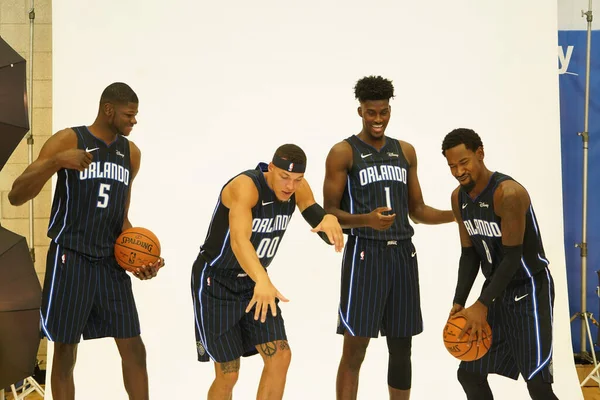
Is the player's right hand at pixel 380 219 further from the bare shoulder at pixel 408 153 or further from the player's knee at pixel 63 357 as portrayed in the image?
the player's knee at pixel 63 357

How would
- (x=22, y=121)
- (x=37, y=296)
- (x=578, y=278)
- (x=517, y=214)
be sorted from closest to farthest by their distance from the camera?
1. (x=37, y=296)
2. (x=22, y=121)
3. (x=517, y=214)
4. (x=578, y=278)

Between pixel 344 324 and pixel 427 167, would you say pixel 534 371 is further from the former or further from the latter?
pixel 427 167

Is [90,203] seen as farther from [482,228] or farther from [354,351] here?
[482,228]

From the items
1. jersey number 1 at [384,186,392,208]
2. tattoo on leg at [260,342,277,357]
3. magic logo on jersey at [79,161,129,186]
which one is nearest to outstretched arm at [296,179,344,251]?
jersey number 1 at [384,186,392,208]

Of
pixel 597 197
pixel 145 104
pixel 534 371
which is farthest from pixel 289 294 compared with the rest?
pixel 597 197

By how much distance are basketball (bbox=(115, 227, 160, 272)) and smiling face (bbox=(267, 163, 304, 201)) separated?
79 centimetres

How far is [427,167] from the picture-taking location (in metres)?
5.82

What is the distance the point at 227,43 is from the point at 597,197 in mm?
3394

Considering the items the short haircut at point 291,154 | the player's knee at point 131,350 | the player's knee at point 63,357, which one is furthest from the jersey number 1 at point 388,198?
the player's knee at point 63,357

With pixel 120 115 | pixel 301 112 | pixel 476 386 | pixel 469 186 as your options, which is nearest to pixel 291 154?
pixel 469 186

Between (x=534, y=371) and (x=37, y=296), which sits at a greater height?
(x=37, y=296)

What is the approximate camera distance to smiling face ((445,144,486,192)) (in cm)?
379

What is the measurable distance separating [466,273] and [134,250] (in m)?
1.82

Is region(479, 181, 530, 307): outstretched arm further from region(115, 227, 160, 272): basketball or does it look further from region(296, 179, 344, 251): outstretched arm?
region(115, 227, 160, 272): basketball
